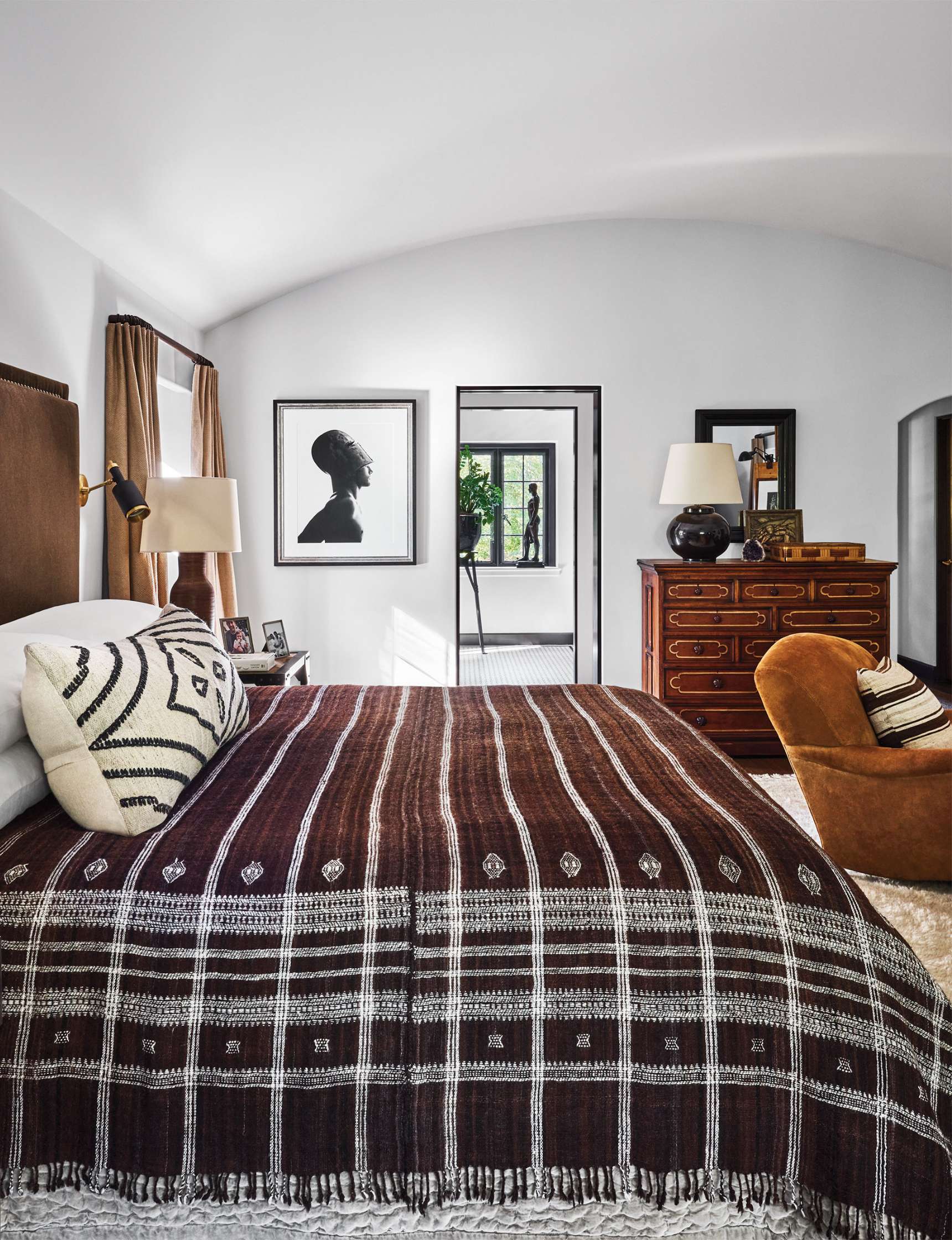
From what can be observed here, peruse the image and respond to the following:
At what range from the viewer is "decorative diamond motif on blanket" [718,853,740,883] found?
138 centimetres

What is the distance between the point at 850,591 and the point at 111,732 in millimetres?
3990

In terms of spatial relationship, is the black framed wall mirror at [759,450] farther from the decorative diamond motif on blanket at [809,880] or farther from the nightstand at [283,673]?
the decorative diamond motif on blanket at [809,880]

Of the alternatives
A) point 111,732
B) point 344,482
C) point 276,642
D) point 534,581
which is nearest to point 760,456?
point 344,482

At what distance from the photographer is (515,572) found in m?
9.16

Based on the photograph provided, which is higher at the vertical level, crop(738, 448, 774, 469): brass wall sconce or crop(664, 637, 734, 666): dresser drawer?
crop(738, 448, 774, 469): brass wall sconce

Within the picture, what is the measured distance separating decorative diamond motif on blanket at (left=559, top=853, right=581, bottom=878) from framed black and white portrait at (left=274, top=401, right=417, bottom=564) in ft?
12.7

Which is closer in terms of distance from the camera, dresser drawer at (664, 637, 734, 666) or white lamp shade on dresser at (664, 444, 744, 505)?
dresser drawer at (664, 637, 734, 666)

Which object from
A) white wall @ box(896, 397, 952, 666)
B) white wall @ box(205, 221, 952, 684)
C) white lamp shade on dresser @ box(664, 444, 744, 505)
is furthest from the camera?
white wall @ box(896, 397, 952, 666)

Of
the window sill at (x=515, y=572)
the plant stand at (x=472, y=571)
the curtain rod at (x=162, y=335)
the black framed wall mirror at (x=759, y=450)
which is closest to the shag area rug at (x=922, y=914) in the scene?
the black framed wall mirror at (x=759, y=450)

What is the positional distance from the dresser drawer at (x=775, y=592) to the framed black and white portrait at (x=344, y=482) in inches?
72.6

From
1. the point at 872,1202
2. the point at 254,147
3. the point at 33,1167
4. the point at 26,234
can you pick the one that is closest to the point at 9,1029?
the point at 33,1167

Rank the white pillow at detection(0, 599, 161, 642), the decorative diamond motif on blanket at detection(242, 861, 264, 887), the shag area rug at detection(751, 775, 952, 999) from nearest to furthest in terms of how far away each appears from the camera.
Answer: the decorative diamond motif on blanket at detection(242, 861, 264, 887), the white pillow at detection(0, 599, 161, 642), the shag area rug at detection(751, 775, 952, 999)

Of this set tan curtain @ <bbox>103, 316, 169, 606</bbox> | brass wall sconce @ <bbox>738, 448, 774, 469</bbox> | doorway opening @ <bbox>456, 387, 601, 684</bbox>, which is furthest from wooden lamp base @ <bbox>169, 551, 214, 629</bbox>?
doorway opening @ <bbox>456, 387, 601, 684</bbox>

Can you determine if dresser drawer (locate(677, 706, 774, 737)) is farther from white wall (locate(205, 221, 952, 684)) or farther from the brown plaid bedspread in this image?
the brown plaid bedspread
